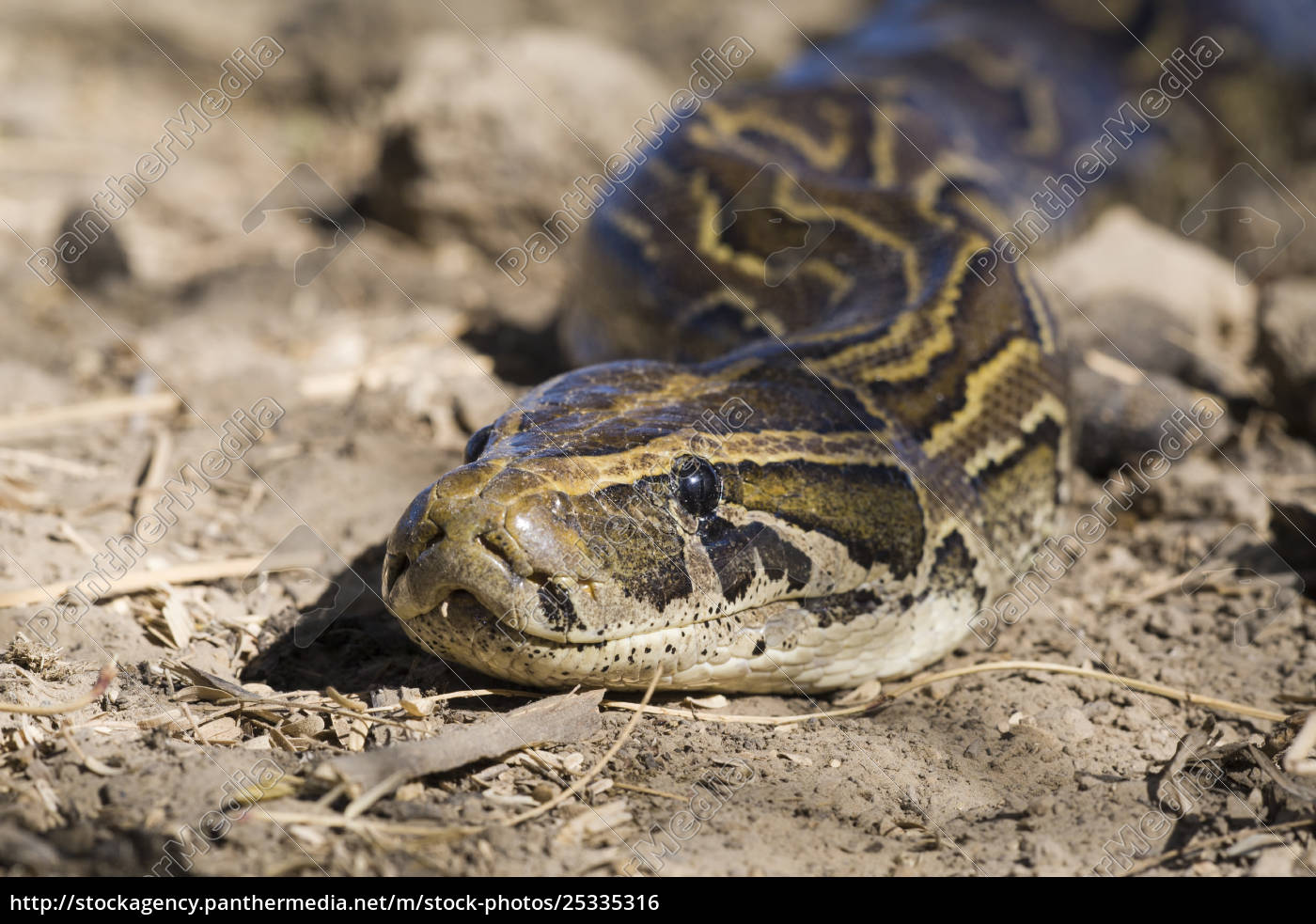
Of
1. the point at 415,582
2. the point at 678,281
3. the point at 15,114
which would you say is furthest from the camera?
the point at 15,114

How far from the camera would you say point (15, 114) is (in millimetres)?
10070

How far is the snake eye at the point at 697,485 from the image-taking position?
383 cm

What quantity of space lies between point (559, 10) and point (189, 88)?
184 inches

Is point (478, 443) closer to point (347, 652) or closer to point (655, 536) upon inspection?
point (655, 536)

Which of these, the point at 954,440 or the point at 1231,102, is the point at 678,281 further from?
the point at 1231,102

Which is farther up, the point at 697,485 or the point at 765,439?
the point at 765,439

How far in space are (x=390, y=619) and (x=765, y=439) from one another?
1676 mm

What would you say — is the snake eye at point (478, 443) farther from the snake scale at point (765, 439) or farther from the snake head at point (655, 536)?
the snake scale at point (765, 439)

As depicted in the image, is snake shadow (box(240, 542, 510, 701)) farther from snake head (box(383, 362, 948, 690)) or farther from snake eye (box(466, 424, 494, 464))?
snake eye (box(466, 424, 494, 464))

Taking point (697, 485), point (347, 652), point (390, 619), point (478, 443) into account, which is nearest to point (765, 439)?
point (697, 485)

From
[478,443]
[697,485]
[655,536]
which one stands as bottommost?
[478,443]

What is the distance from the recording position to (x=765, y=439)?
4.15 meters

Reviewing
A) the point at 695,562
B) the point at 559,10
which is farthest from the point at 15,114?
the point at 695,562

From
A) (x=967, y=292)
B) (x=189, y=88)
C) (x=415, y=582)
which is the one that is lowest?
(x=189, y=88)
